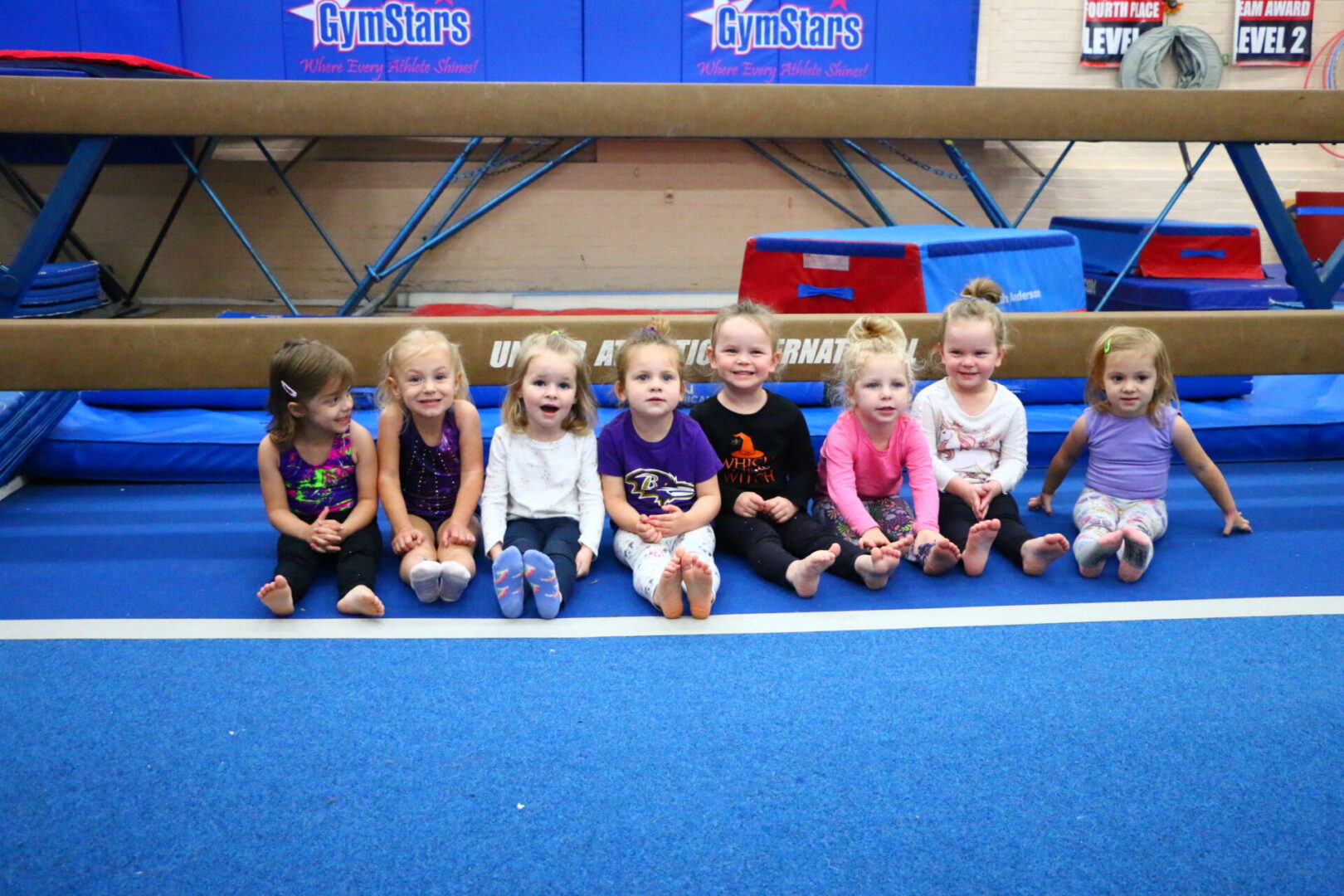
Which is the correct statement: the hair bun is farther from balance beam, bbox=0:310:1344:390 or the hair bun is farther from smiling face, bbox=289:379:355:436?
smiling face, bbox=289:379:355:436

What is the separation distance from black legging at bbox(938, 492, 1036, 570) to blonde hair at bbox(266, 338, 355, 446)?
155 centimetres

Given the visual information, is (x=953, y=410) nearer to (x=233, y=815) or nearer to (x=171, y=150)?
(x=233, y=815)

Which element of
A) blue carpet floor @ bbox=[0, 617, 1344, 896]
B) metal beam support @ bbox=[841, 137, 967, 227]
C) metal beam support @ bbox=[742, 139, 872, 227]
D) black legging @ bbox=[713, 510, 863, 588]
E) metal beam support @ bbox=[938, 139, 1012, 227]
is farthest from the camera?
metal beam support @ bbox=[742, 139, 872, 227]

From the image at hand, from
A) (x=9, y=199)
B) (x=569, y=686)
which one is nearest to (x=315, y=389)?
(x=569, y=686)

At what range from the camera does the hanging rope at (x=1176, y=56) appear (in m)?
6.43

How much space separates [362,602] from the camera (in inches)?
86.0

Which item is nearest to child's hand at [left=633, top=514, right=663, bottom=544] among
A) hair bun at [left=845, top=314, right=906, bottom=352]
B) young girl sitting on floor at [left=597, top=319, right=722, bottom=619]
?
young girl sitting on floor at [left=597, top=319, right=722, bottom=619]

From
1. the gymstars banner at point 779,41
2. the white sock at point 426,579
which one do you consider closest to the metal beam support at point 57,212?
the white sock at point 426,579

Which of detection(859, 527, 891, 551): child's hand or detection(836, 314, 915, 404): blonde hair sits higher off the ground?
detection(836, 314, 915, 404): blonde hair

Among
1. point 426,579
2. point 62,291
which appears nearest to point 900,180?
point 426,579

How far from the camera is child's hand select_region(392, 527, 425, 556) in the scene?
2.40 metres

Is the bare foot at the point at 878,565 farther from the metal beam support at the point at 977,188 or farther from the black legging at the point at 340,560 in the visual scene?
the metal beam support at the point at 977,188

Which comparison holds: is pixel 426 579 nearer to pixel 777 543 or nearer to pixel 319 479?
pixel 319 479

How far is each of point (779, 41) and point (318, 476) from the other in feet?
16.2
